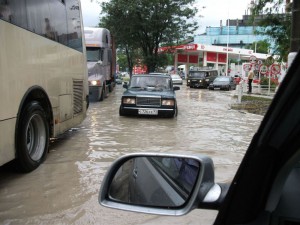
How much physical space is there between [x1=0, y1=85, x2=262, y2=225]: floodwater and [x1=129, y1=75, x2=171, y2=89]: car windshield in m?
1.30

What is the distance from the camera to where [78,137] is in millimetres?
9969

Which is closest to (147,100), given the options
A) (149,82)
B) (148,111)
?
(148,111)

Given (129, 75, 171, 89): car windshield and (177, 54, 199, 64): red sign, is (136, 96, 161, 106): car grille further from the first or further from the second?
(177, 54, 199, 64): red sign

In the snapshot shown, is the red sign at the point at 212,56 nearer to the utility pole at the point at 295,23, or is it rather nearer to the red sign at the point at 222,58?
the red sign at the point at 222,58

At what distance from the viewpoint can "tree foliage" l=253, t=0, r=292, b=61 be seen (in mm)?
15938

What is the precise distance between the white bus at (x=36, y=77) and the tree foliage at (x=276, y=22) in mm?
9332

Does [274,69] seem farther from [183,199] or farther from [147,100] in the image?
[183,199]

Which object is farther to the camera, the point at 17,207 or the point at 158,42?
the point at 158,42

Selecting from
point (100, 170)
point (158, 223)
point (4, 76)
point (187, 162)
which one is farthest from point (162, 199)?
point (100, 170)

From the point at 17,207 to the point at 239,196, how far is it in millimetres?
4027

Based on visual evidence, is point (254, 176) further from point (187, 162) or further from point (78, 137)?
point (78, 137)

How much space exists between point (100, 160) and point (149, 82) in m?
7.55

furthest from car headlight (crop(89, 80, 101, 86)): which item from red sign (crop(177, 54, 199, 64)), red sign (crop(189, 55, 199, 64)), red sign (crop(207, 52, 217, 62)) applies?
red sign (crop(189, 55, 199, 64))

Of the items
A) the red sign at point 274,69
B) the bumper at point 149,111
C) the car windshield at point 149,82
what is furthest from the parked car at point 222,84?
the bumper at point 149,111
